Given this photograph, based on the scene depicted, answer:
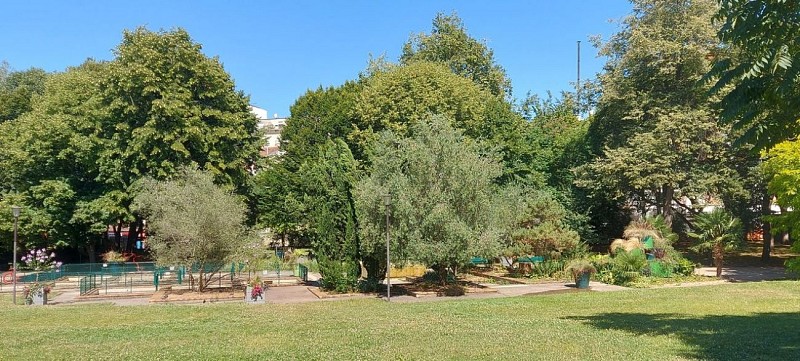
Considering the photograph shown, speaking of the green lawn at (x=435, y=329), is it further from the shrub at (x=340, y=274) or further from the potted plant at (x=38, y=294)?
the shrub at (x=340, y=274)

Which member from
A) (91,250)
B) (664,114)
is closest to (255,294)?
(91,250)

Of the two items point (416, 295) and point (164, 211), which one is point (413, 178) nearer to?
point (416, 295)

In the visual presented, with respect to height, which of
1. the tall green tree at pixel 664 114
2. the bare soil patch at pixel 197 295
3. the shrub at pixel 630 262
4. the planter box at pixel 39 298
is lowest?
the bare soil patch at pixel 197 295

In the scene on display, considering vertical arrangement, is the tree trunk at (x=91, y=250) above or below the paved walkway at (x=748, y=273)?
above

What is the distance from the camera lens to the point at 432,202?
72.3 feet

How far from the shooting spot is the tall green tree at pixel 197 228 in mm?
24516

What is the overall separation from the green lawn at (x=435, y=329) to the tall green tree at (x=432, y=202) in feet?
8.87

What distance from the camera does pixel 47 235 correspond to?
37.7 metres

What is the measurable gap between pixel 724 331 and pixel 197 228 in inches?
762

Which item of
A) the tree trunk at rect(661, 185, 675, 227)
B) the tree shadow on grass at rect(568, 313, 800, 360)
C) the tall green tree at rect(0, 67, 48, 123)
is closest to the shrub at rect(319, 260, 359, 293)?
the tree shadow on grass at rect(568, 313, 800, 360)

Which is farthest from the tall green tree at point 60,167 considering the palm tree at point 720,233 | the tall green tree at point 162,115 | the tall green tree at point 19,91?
the palm tree at point 720,233

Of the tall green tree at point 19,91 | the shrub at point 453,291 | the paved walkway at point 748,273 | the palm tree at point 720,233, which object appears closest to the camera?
the shrub at point 453,291

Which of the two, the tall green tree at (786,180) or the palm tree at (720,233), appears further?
the palm tree at (720,233)

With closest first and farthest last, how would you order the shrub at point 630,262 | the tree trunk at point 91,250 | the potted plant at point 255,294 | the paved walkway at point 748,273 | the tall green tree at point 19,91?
the potted plant at point 255,294 < the shrub at point 630,262 < the paved walkway at point 748,273 < the tree trunk at point 91,250 < the tall green tree at point 19,91
